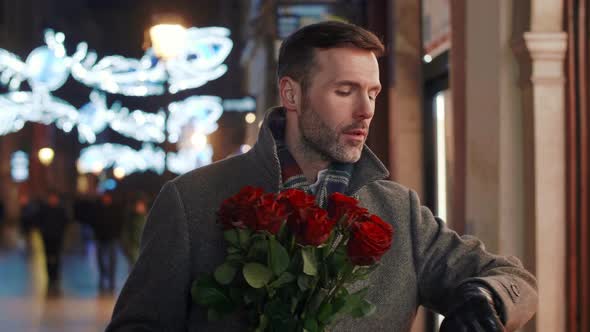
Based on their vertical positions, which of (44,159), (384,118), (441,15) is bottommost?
(44,159)

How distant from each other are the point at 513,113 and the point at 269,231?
444cm

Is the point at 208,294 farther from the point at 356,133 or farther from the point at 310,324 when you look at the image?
the point at 356,133

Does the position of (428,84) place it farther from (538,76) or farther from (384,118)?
(538,76)

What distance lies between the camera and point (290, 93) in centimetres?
304

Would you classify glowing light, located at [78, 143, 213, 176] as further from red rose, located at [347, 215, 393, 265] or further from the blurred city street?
red rose, located at [347, 215, 393, 265]

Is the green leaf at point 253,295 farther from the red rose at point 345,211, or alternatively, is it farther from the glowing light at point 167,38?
the glowing light at point 167,38

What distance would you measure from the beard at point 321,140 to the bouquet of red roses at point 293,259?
26cm

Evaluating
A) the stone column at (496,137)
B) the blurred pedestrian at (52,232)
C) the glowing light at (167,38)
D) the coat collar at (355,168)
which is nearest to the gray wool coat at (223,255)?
the coat collar at (355,168)

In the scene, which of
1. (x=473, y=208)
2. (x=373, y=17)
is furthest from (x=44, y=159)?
(x=473, y=208)

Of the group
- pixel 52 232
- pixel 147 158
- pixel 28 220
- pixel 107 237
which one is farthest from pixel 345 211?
pixel 147 158

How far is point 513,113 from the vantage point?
6.70 metres

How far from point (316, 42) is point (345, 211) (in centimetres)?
54

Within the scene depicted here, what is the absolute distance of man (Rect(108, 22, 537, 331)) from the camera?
9.30ft

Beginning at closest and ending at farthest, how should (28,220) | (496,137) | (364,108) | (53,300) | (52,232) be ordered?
(364,108)
(496,137)
(53,300)
(52,232)
(28,220)
